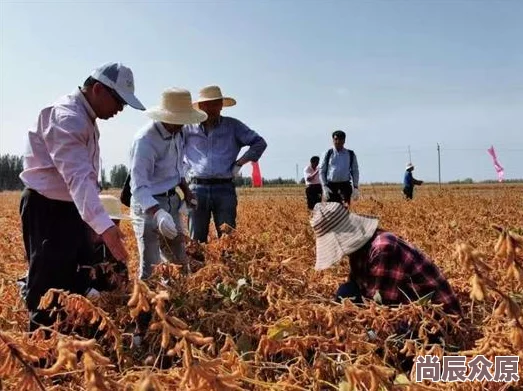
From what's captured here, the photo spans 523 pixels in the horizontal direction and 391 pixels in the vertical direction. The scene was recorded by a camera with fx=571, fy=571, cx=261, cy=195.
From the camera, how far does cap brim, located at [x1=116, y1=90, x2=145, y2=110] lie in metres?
2.54

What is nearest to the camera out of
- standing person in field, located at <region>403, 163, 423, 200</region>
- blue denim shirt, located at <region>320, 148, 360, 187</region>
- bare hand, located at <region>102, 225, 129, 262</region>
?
bare hand, located at <region>102, 225, 129, 262</region>

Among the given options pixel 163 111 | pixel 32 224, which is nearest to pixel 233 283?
pixel 32 224

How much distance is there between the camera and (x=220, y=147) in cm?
448

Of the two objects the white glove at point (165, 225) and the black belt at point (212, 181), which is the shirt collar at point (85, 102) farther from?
the black belt at point (212, 181)

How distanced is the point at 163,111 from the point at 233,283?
1.21m

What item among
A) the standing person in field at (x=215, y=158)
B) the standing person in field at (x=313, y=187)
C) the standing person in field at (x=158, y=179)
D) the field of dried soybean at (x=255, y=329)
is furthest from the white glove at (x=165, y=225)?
the standing person in field at (x=313, y=187)

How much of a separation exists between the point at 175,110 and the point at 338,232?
1415 mm

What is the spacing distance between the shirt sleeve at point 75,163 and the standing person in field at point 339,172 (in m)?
5.09

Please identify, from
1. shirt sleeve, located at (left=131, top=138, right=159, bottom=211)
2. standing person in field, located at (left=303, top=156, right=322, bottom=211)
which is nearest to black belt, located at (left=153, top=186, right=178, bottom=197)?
shirt sleeve, located at (left=131, top=138, right=159, bottom=211)

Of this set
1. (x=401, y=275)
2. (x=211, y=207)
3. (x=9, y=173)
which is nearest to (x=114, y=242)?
(x=401, y=275)

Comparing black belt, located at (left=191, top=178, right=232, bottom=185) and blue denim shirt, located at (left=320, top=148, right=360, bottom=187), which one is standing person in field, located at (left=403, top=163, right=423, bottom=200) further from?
black belt, located at (left=191, top=178, right=232, bottom=185)

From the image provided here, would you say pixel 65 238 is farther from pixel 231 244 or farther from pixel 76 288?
pixel 231 244

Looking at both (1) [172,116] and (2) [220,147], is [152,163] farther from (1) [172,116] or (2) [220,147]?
(2) [220,147]

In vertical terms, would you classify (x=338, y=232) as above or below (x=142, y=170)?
below
